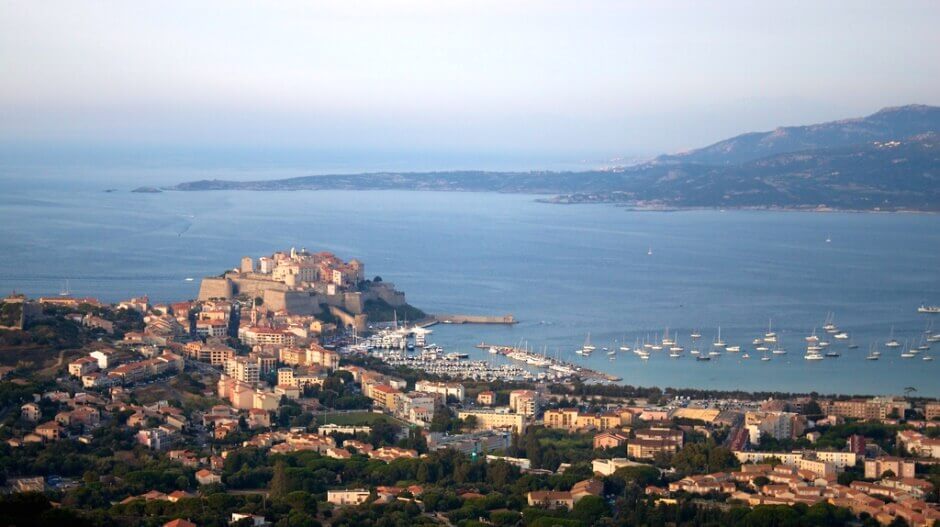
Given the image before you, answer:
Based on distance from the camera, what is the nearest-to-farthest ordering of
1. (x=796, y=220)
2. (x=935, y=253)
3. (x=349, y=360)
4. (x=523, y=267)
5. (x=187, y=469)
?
1. (x=187, y=469)
2. (x=349, y=360)
3. (x=523, y=267)
4. (x=935, y=253)
5. (x=796, y=220)

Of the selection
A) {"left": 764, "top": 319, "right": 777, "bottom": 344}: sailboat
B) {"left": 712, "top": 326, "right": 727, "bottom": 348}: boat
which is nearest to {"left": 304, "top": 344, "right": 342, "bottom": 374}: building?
{"left": 712, "top": 326, "right": 727, "bottom": 348}: boat

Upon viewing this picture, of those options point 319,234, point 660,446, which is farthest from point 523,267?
point 660,446

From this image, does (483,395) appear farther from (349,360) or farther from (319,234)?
(319,234)

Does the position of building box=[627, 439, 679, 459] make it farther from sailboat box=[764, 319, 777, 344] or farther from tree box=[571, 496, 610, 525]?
sailboat box=[764, 319, 777, 344]

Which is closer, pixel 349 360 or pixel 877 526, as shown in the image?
pixel 877 526

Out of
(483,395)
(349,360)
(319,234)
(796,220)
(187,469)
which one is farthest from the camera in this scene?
(796,220)

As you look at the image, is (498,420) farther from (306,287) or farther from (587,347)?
(306,287)
